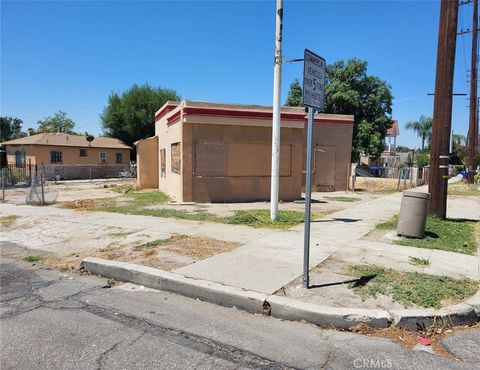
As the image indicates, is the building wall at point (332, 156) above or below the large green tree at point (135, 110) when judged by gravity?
below

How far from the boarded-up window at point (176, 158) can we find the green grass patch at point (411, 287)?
Answer: 10160mm

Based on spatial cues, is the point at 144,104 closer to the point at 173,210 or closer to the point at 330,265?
the point at 173,210

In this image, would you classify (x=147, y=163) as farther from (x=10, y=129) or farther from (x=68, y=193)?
(x=10, y=129)

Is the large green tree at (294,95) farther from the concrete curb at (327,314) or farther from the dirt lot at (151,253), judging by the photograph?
the concrete curb at (327,314)

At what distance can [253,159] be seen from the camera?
15125 mm

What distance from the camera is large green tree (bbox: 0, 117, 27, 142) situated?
70881mm

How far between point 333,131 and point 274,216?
39.3 feet

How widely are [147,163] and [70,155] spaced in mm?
22058

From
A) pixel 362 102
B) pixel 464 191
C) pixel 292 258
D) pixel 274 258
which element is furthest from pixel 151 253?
pixel 362 102

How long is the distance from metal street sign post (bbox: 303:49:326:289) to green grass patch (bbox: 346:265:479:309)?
871mm

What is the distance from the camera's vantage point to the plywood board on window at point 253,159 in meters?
14.9

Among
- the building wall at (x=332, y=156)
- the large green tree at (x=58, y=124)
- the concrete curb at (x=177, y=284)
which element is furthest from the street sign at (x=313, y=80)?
the large green tree at (x=58, y=124)

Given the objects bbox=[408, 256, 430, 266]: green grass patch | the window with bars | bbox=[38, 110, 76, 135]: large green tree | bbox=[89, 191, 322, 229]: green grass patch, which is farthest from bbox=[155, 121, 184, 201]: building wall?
bbox=[38, 110, 76, 135]: large green tree

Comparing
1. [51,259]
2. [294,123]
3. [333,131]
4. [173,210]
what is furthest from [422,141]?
[51,259]
